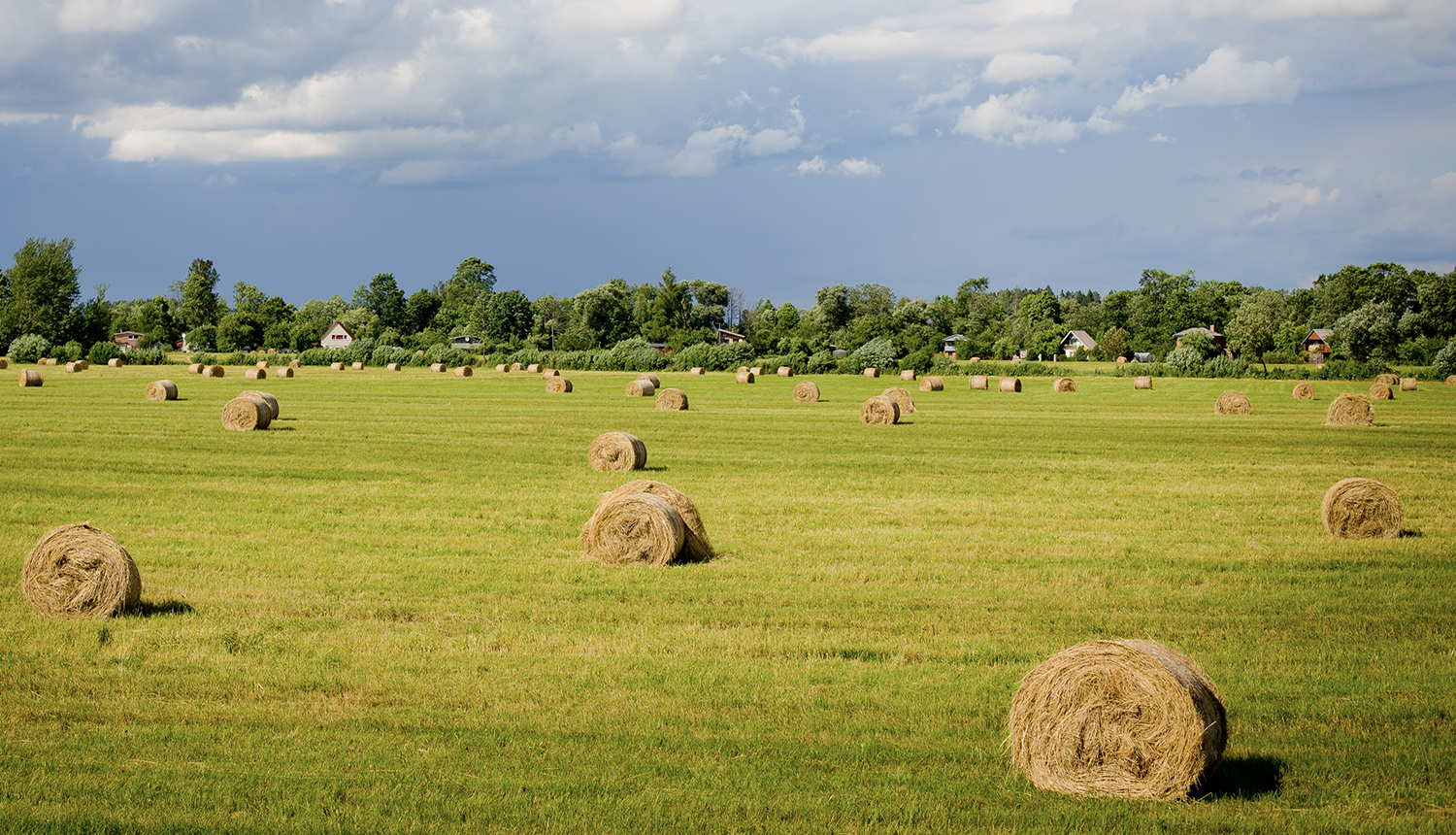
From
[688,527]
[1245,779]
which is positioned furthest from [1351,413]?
[1245,779]

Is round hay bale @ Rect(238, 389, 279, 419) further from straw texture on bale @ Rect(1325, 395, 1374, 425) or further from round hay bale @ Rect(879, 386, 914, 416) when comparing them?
straw texture on bale @ Rect(1325, 395, 1374, 425)

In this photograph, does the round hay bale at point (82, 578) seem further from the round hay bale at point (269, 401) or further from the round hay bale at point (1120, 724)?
the round hay bale at point (269, 401)

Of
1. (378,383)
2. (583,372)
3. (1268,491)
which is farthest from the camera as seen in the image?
(583,372)

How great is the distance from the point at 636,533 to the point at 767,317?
136 meters

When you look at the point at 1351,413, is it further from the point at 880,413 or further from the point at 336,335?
the point at 336,335

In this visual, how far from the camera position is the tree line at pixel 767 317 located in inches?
4134

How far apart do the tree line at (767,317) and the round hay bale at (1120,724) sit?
90451 mm

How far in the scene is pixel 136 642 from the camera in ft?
35.9

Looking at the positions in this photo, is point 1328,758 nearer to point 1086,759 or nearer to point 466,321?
point 1086,759

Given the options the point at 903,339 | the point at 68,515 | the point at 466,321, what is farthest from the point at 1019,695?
the point at 466,321

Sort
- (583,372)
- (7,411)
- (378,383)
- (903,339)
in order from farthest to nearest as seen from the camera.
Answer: (903,339)
(583,372)
(378,383)
(7,411)

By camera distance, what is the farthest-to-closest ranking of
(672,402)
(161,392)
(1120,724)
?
(161,392)
(672,402)
(1120,724)

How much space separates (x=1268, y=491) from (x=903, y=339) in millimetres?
94429

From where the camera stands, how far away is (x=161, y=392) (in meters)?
47.6
